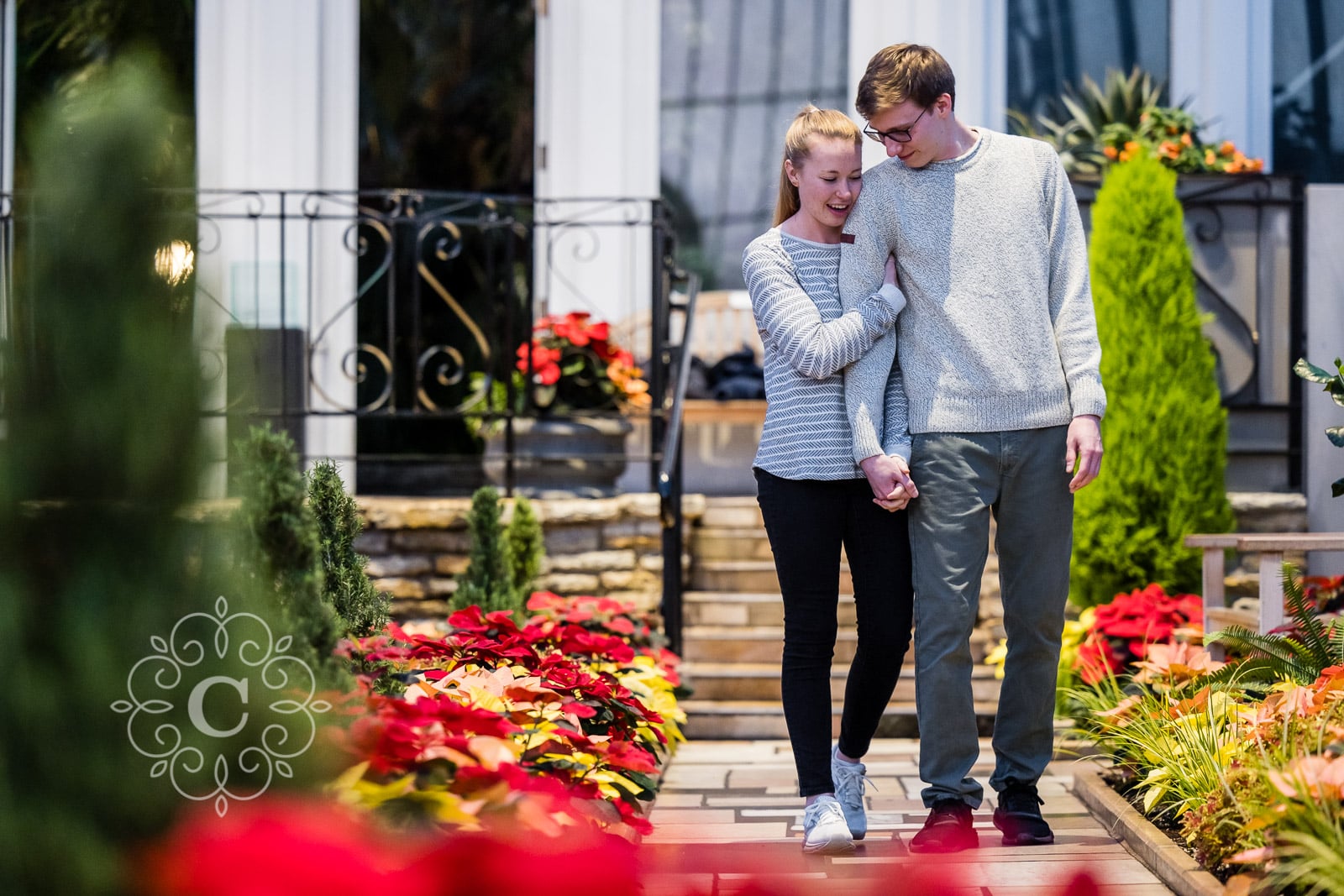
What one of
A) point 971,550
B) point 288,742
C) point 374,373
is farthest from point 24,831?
point 374,373

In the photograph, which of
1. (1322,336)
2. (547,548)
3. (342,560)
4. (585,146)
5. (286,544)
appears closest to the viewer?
(286,544)

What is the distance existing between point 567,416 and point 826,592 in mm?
2534

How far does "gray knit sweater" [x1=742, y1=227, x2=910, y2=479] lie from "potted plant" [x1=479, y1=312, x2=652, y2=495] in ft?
7.66

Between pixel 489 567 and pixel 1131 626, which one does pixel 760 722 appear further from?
pixel 1131 626

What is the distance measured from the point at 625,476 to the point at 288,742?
176 inches

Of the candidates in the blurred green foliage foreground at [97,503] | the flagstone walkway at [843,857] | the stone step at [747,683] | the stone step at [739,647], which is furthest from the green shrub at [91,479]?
the stone step at [739,647]

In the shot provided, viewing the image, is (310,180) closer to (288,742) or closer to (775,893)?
(288,742)

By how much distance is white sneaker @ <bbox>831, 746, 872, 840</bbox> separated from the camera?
2361mm

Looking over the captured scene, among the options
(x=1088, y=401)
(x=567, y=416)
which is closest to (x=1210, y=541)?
(x=1088, y=401)

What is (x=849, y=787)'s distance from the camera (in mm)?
2389

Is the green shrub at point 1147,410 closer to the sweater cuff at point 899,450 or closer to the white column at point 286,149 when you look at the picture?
the sweater cuff at point 899,450

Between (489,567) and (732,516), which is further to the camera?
(732,516)

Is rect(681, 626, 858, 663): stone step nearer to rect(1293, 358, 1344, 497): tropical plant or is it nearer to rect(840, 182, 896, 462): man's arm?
rect(1293, 358, 1344, 497): tropical plant

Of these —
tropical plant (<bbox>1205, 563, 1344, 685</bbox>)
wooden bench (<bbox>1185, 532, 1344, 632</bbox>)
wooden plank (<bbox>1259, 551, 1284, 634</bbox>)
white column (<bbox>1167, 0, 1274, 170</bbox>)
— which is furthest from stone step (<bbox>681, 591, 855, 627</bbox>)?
white column (<bbox>1167, 0, 1274, 170</bbox>)
